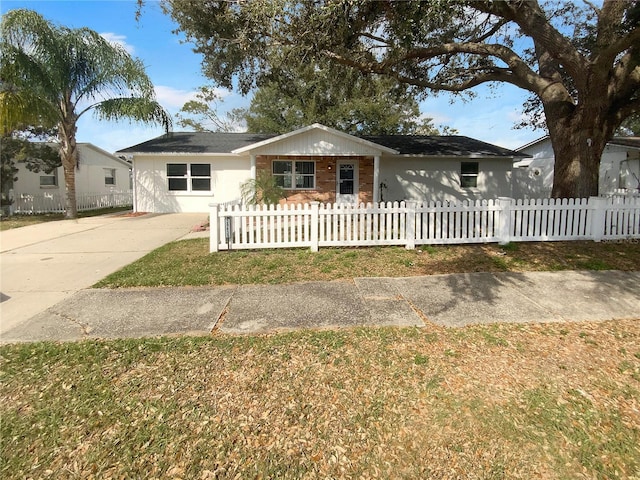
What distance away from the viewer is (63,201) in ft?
60.1

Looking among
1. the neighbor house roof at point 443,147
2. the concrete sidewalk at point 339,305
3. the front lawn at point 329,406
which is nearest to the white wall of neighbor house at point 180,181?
the neighbor house roof at point 443,147

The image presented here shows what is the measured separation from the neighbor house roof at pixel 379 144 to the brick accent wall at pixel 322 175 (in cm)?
92

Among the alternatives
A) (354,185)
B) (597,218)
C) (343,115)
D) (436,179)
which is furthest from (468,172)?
(343,115)

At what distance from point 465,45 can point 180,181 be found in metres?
12.6

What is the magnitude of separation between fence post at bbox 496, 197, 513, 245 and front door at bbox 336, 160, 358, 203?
25.9 ft

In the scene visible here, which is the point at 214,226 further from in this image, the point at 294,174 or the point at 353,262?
the point at 294,174

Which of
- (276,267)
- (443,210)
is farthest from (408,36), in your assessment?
(276,267)

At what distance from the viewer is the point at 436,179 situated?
16.1m

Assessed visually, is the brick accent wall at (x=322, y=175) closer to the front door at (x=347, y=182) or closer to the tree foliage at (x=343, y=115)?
the front door at (x=347, y=182)

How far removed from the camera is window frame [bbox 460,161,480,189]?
16.3 metres

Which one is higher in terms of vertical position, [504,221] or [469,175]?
[469,175]

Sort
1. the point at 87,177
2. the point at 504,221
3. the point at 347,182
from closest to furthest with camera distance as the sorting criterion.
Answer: the point at 504,221 → the point at 347,182 → the point at 87,177

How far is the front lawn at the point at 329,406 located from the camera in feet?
6.94

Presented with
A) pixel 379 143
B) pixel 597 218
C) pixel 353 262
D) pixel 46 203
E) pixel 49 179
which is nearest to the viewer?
pixel 353 262
